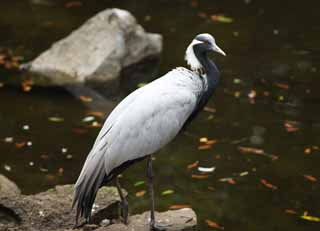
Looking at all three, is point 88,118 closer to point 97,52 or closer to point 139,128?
point 97,52

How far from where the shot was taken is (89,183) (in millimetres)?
6160

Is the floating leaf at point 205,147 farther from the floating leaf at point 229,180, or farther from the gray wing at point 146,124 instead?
the gray wing at point 146,124

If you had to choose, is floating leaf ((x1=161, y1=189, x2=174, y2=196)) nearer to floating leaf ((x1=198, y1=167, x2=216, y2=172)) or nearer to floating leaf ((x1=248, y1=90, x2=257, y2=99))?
floating leaf ((x1=198, y1=167, x2=216, y2=172))

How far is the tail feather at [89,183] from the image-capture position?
6141 mm

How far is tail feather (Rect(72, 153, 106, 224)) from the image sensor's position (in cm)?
614

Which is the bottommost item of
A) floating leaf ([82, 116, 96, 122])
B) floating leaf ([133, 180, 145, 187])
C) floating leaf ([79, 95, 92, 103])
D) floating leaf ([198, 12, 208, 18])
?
floating leaf ([133, 180, 145, 187])

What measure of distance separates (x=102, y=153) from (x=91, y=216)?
608 mm

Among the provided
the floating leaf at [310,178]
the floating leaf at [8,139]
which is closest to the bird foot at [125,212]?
the floating leaf at [310,178]

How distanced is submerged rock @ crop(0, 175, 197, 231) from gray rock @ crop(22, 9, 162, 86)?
12.5ft

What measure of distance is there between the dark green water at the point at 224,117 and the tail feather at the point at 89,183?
170 cm

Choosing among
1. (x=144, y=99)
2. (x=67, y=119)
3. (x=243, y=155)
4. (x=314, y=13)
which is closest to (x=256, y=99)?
(x=243, y=155)

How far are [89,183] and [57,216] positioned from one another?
1.70ft

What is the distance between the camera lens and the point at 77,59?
10.5 meters

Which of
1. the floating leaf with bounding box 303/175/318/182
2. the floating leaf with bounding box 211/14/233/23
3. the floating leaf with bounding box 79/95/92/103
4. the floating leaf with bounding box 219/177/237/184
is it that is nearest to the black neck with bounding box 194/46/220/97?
the floating leaf with bounding box 219/177/237/184
